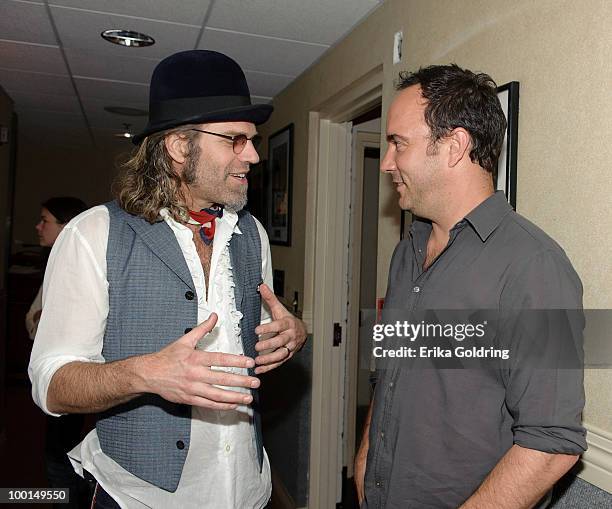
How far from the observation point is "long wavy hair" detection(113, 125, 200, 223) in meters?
1.48

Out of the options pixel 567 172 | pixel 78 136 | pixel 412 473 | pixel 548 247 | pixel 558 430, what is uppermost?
pixel 78 136

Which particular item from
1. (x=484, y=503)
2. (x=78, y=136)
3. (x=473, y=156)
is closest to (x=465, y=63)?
(x=473, y=156)

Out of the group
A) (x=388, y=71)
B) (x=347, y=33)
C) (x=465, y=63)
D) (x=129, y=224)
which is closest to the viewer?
(x=129, y=224)

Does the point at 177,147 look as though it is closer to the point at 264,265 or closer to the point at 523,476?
the point at 264,265

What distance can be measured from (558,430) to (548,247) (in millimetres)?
352

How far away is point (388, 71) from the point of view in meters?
2.21

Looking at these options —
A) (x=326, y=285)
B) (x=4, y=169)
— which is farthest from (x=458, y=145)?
(x=4, y=169)

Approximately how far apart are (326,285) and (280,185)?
90 centimetres

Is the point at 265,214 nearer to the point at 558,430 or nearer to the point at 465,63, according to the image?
the point at 465,63

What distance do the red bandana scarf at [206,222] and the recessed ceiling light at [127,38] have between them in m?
1.60

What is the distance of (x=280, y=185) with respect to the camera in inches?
148

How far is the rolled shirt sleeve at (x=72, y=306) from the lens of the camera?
4.11 feet

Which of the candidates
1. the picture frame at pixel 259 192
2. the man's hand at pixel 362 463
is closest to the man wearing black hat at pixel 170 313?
the man's hand at pixel 362 463

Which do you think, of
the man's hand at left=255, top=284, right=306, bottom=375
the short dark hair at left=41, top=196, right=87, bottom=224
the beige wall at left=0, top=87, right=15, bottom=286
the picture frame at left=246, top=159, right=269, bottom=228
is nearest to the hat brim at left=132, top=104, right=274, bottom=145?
the man's hand at left=255, top=284, right=306, bottom=375
